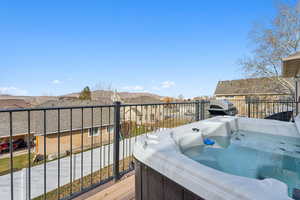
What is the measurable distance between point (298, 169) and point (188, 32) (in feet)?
24.0

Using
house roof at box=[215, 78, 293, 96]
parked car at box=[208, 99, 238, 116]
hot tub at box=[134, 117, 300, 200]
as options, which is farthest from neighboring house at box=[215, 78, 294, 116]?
hot tub at box=[134, 117, 300, 200]

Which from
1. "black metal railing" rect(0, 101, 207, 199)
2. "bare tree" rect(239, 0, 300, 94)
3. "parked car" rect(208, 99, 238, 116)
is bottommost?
"black metal railing" rect(0, 101, 207, 199)

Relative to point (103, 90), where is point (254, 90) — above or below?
below

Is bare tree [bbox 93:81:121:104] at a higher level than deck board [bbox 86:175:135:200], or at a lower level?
higher

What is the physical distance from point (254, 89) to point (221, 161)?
1526 cm

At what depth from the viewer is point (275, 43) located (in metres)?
10.9

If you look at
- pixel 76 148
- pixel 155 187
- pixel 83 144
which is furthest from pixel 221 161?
pixel 76 148

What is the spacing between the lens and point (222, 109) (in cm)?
481

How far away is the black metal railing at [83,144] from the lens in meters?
1.65

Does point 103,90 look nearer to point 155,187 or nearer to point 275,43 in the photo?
point 275,43

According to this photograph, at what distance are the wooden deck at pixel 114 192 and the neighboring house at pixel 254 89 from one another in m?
7.99

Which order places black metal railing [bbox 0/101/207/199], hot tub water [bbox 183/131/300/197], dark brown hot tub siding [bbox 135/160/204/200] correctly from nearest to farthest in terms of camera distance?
dark brown hot tub siding [bbox 135/160/204/200], black metal railing [bbox 0/101/207/199], hot tub water [bbox 183/131/300/197]

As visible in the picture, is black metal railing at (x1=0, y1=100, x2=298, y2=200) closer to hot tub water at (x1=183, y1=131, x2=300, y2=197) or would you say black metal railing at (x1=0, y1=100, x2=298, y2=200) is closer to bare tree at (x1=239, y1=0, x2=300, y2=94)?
hot tub water at (x1=183, y1=131, x2=300, y2=197)

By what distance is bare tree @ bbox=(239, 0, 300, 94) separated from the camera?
1017cm
